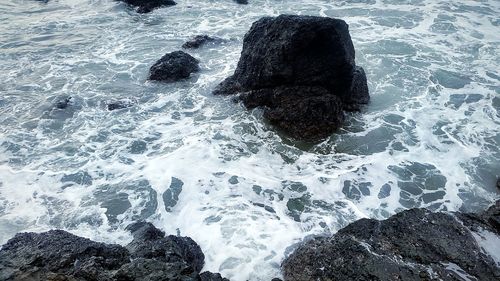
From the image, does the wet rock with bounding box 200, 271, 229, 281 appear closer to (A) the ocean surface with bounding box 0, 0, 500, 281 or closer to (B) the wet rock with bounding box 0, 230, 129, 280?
(A) the ocean surface with bounding box 0, 0, 500, 281

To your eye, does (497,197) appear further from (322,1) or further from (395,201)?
(322,1)

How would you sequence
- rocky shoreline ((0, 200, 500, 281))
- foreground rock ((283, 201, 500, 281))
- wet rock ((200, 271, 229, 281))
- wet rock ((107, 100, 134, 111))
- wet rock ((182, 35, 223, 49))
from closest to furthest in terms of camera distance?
rocky shoreline ((0, 200, 500, 281)) < foreground rock ((283, 201, 500, 281)) < wet rock ((200, 271, 229, 281)) < wet rock ((107, 100, 134, 111)) < wet rock ((182, 35, 223, 49))

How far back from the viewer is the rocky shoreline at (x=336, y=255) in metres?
5.40

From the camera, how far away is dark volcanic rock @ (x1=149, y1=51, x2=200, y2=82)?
43.9 ft

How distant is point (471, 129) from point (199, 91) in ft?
25.8

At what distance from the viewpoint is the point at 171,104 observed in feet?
39.8

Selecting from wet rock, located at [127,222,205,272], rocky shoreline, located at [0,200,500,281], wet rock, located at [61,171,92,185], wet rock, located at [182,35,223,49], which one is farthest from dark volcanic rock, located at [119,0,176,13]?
rocky shoreline, located at [0,200,500,281]

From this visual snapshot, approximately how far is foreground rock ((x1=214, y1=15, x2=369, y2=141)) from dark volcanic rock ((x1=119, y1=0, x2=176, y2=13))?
10.9 metres

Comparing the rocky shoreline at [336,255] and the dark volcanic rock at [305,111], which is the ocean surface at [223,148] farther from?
the rocky shoreline at [336,255]

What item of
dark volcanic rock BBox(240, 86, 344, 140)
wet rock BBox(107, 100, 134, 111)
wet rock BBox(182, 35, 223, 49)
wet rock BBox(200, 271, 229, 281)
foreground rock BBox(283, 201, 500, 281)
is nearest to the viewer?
foreground rock BBox(283, 201, 500, 281)

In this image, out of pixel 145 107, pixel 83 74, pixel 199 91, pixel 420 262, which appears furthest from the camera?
pixel 83 74

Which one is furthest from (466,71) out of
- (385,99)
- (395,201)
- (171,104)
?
(171,104)

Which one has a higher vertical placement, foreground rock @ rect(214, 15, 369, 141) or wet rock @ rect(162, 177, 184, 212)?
foreground rock @ rect(214, 15, 369, 141)

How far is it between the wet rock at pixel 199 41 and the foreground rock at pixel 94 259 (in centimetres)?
1034
